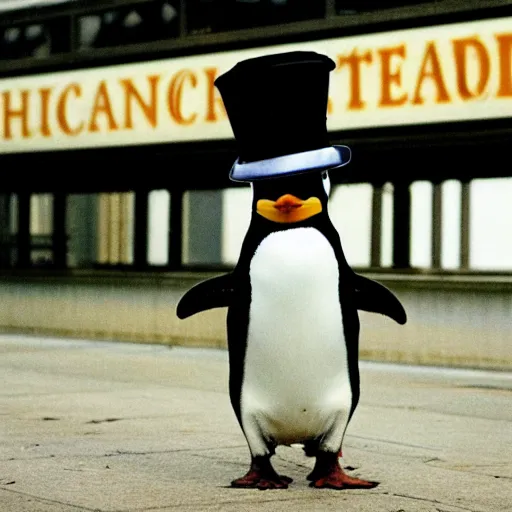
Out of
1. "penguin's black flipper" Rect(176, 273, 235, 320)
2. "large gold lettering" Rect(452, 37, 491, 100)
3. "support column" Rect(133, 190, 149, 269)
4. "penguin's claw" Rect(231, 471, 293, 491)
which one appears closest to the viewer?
"penguin's claw" Rect(231, 471, 293, 491)

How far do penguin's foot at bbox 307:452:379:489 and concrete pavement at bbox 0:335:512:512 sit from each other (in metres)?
0.05

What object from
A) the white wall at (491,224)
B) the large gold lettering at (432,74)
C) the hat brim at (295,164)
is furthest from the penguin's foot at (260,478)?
the large gold lettering at (432,74)

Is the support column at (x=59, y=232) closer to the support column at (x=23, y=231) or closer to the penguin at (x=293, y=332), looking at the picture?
the support column at (x=23, y=231)

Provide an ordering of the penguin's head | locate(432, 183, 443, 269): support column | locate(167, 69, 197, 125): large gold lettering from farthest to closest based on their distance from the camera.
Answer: locate(167, 69, 197, 125): large gold lettering, locate(432, 183, 443, 269): support column, the penguin's head

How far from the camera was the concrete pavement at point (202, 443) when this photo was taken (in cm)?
590

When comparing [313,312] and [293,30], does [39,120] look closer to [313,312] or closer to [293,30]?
[293,30]

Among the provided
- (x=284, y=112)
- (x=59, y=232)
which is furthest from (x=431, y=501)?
(x=59, y=232)

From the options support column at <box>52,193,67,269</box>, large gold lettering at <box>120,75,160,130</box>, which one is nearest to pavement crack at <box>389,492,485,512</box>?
large gold lettering at <box>120,75,160,130</box>

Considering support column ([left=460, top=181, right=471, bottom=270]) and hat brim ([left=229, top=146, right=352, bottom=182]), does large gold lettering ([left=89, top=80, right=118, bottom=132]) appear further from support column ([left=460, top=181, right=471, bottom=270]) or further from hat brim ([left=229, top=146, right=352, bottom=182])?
hat brim ([left=229, top=146, right=352, bottom=182])

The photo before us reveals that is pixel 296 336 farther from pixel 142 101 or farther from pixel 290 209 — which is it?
pixel 142 101

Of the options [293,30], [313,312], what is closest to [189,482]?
[313,312]

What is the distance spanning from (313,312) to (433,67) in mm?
8304

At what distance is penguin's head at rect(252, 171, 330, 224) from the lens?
19.7 feet

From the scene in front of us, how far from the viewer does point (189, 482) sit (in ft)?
20.8
